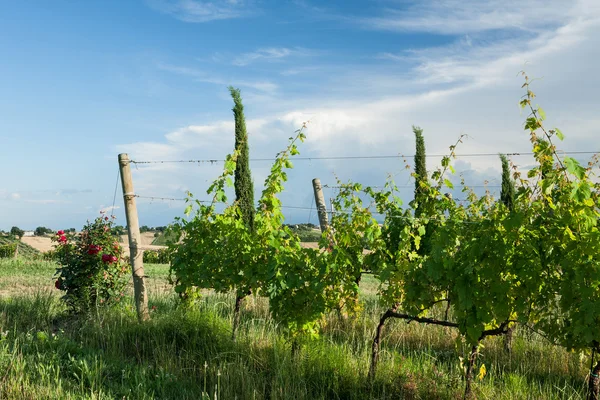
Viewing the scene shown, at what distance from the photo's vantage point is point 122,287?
700 centimetres

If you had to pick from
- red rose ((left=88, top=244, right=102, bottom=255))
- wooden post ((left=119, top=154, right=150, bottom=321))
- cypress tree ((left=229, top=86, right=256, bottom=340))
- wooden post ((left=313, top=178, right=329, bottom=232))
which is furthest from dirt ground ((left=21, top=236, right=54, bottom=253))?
wooden post ((left=313, top=178, right=329, bottom=232))

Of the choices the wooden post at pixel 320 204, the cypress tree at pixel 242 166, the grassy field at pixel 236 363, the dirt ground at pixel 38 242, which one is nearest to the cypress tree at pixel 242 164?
the cypress tree at pixel 242 166

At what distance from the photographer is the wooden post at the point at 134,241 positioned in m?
6.57

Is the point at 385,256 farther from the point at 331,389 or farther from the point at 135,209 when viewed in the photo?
the point at 135,209

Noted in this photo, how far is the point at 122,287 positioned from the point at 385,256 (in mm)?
3449

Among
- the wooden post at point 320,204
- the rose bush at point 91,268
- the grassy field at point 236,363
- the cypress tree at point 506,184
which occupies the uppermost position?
the cypress tree at point 506,184

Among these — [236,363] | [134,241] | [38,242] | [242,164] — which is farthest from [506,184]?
[38,242]

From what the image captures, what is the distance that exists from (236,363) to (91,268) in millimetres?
2934

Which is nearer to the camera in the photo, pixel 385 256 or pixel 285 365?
pixel 285 365

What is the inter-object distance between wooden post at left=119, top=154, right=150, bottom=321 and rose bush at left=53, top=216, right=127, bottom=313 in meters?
0.42

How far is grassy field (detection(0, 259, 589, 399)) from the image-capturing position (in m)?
4.30

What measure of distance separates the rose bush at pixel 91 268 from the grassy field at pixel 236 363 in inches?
10.8

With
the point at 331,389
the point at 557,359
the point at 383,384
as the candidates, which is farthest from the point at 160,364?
the point at 557,359

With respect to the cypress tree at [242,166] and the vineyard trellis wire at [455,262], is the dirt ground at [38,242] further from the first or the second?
the vineyard trellis wire at [455,262]
